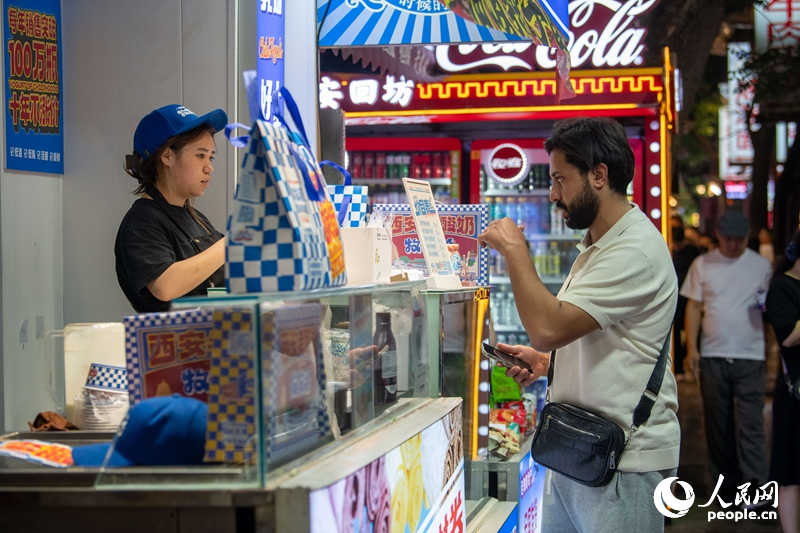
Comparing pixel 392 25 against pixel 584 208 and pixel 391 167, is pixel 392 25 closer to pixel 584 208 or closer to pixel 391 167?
pixel 584 208

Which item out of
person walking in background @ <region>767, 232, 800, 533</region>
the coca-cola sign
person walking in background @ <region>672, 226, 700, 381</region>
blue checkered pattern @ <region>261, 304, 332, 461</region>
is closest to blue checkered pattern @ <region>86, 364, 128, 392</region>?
blue checkered pattern @ <region>261, 304, 332, 461</region>

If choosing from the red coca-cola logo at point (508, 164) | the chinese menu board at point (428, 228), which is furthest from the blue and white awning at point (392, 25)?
the red coca-cola logo at point (508, 164)

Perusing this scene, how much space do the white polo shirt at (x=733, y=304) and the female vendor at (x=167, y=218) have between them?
4.79 metres

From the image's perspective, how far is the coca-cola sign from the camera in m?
6.66

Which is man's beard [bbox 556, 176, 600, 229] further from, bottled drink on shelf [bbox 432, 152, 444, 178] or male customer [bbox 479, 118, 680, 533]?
bottled drink on shelf [bbox 432, 152, 444, 178]

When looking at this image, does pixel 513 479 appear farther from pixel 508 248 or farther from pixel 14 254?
pixel 14 254

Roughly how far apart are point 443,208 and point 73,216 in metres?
1.82

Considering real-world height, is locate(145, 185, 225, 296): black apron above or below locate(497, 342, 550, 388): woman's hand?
above

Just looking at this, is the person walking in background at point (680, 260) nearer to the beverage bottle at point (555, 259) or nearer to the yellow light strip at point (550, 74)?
the beverage bottle at point (555, 259)

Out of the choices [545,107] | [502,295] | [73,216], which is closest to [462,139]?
[545,107]

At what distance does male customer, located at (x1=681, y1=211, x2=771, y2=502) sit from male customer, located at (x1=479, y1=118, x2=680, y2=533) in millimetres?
4072

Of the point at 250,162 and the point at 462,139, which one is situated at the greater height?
the point at 462,139

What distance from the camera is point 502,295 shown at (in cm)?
750

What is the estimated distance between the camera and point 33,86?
12.4 ft
